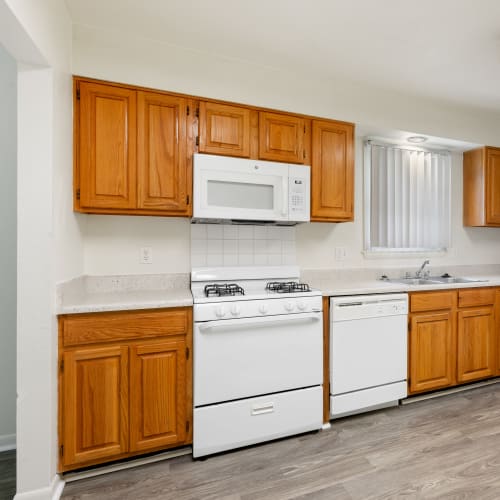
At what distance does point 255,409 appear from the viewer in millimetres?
1888

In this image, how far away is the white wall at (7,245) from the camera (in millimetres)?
1853

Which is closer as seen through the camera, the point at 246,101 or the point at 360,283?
the point at 246,101

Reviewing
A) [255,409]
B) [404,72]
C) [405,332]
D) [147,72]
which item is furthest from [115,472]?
[404,72]

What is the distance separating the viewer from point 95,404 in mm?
1648

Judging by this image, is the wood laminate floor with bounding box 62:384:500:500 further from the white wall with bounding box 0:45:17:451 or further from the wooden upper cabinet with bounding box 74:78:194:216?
the wooden upper cabinet with bounding box 74:78:194:216

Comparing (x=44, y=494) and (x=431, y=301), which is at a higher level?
(x=431, y=301)

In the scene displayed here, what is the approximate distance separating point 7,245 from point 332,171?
2.25 metres

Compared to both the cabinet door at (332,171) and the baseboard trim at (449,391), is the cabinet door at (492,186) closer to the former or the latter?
the baseboard trim at (449,391)

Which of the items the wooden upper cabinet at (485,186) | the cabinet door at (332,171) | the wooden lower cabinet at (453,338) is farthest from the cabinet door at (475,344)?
the cabinet door at (332,171)

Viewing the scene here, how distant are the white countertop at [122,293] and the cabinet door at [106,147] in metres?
0.53

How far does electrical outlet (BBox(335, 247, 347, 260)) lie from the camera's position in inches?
111

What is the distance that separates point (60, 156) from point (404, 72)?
8.17 feet

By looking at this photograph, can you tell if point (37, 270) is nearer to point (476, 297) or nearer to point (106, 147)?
point (106, 147)

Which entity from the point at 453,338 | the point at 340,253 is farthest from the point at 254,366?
the point at 453,338
